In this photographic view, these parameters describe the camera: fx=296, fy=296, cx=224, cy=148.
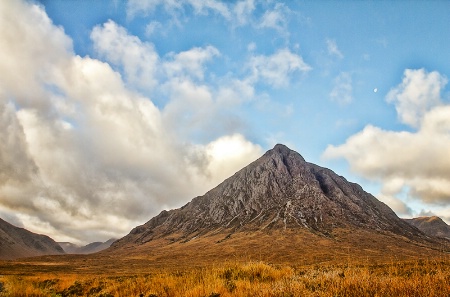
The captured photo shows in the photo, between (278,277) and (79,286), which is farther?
(79,286)

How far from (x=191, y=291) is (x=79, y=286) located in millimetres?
14462

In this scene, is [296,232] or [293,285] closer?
[293,285]

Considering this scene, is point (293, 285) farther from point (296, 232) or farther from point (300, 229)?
point (300, 229)

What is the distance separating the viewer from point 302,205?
171 meters

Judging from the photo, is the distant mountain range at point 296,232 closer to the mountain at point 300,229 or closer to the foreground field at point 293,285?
the mountain at point 300,229

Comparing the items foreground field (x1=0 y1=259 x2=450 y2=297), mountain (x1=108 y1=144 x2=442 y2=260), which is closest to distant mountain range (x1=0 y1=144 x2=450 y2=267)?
mountain (x1=108 y1=144 x2=442 y2=260)

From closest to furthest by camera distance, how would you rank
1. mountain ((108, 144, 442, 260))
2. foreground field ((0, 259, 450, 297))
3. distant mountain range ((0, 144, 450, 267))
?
foreground field ((0, 259, 450, 297))
distant mountain range ((0, 144, 450, 267))
mountain ((108, 144, 442, 260))

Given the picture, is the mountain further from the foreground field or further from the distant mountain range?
the foreground field

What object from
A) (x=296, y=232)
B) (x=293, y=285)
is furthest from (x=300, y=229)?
(x=293, y=285)

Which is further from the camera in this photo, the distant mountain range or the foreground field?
the distant mountain range

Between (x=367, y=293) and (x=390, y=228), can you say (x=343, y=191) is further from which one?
(x=367, y=293)

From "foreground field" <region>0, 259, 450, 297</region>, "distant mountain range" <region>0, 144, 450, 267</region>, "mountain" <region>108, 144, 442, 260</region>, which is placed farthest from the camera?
"mountain" <region>108, 144, 442, 260</region>

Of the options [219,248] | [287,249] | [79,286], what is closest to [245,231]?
[219,248]

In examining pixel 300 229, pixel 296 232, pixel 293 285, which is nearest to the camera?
pixel 293 285
